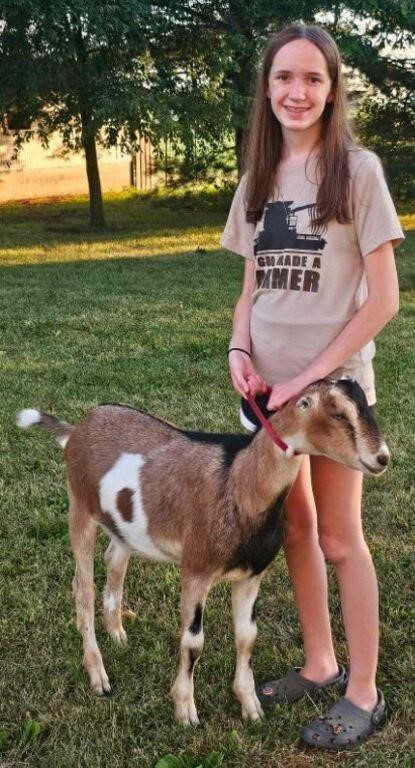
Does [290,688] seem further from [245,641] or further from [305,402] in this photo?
[305,402]

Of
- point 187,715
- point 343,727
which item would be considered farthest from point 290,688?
point 187,715

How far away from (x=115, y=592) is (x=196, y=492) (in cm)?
89

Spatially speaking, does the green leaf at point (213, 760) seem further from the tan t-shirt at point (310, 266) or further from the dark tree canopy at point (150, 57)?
the dark tree canopy at point (150, 57)

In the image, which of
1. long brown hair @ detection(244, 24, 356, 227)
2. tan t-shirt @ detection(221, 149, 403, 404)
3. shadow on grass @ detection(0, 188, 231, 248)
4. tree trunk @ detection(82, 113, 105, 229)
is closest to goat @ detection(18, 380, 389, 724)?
tan t-shirt @ detection(221, 149, 403, 404)

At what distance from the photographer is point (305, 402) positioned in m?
2.54

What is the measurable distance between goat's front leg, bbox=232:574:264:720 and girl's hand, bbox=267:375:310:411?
757 millimetres

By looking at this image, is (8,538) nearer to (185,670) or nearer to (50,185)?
(185,670)

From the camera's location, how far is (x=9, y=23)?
49.7 ft

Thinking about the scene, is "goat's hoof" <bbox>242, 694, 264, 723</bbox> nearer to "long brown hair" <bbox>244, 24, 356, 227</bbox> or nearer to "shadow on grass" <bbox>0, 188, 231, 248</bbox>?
"long brown hair" <bbox>244, 24, 356, 227</bbox>

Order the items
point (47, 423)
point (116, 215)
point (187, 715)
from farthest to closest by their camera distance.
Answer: point (116, 215), point (47, 423), point (187, 715)

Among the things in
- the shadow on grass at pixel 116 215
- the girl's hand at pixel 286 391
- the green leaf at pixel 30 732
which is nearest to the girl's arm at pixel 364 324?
the girl's hand at pixel 286 391

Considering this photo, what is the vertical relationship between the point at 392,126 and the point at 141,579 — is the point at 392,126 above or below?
above

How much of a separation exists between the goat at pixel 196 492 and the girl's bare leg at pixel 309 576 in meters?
0.19

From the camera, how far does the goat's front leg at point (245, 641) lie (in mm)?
3076
